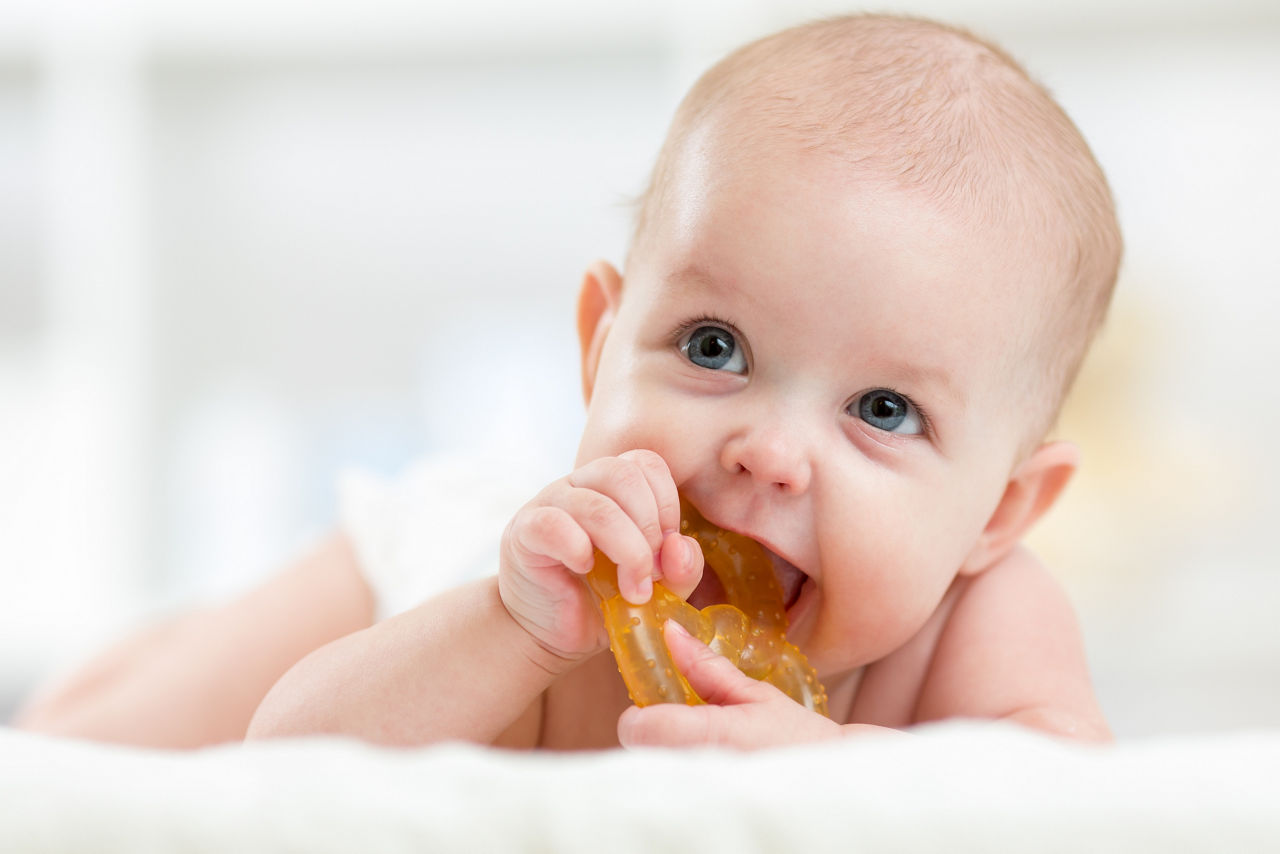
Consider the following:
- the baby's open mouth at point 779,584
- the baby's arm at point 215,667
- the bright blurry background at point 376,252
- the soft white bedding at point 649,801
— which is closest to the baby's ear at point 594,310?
the baby's open mouth at point 779,584

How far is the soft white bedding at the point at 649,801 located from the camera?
404 millimetres

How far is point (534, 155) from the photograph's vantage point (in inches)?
124

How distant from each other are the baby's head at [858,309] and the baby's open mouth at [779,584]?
1 cm

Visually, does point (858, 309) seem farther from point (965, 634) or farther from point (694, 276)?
point (965, 634)

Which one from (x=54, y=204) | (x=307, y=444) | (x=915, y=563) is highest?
(x=915, y=563)

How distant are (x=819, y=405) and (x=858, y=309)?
0.06m

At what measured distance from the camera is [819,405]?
0.75 m

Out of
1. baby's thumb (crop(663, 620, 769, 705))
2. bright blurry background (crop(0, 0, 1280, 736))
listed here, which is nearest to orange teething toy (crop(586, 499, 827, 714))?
baby's thumb (crop(663, 620, 769, 705))

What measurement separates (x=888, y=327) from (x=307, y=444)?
256 cm

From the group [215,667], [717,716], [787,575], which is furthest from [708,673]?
[215,667]

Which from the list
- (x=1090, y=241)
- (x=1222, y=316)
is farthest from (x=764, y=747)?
(x=1222, y=316)

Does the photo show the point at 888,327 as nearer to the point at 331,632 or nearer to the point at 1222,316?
the point at 331,632

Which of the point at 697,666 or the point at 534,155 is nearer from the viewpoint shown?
the point at 697,666

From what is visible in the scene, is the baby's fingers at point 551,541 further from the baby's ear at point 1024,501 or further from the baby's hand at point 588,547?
the baby's ear at point 1024,501
